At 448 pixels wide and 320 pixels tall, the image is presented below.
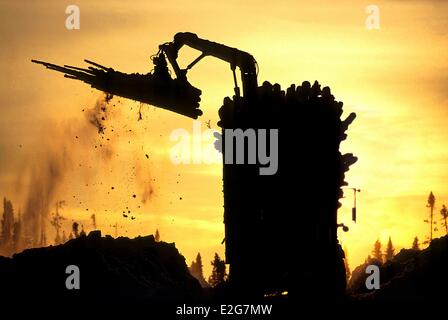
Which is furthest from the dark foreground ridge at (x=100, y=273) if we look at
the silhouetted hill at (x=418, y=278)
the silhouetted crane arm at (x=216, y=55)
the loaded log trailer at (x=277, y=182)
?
the silhouetted crane arm at (x=216, y=55)

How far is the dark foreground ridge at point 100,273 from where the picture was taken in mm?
47031

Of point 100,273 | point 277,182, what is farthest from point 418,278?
point 100,273

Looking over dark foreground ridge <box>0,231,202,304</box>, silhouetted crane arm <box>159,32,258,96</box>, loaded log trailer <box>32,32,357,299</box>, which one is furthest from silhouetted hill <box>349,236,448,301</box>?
silhouetted crane arm <box>159,32,258,96</box>

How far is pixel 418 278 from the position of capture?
156 ft

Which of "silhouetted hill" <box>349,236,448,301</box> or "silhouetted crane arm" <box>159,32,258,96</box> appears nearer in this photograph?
"silhouetted crane arm" <box>159,32,258,96</box>

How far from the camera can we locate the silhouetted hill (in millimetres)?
45041

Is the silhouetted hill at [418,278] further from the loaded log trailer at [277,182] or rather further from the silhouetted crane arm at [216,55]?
the silhouetted crane arm at [216,55]

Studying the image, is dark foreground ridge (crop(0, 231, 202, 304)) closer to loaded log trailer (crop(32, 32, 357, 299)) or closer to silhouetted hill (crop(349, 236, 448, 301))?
Answer: loaded log trailer (crop(32, 32, 357, 299))

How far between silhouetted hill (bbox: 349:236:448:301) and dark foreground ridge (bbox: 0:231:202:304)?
24.4 ft

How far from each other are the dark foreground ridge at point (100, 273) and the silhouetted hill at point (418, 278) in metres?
7.43

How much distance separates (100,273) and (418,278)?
13542 mm
